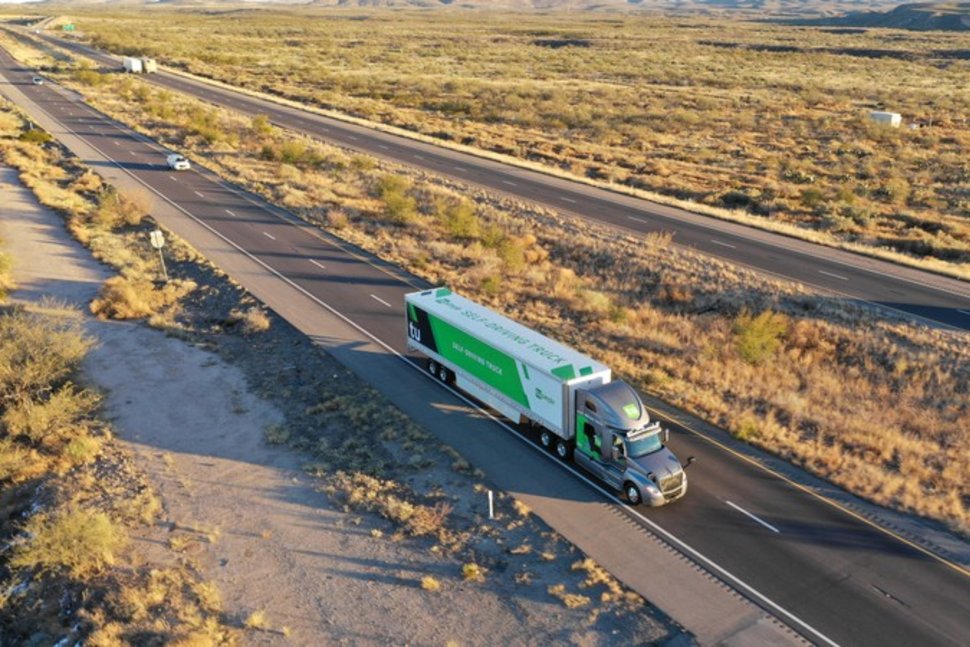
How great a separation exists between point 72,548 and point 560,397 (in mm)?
13316

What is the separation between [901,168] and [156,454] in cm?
6863

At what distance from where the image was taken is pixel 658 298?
37031mm

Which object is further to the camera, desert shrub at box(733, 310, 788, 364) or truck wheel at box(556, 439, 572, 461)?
desert shrub at box(733, 310, 788, 364)

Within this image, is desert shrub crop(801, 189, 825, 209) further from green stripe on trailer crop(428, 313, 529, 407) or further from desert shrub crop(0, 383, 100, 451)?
desert shrub crop(0, 383, 100, 451)

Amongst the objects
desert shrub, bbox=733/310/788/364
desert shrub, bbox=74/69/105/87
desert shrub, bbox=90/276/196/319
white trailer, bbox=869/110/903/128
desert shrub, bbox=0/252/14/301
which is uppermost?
desert shrub, bbox=74/69/105/87

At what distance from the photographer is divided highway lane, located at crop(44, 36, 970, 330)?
37.2 m

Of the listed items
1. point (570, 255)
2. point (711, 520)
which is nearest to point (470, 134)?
point (570, 255)

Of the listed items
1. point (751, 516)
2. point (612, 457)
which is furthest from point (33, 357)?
point (751, 516)

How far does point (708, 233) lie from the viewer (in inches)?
1879

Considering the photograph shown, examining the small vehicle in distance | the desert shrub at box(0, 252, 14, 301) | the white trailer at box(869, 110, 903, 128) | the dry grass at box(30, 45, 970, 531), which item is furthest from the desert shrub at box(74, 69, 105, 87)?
the white trailer at box(869, 110, 903, 128)

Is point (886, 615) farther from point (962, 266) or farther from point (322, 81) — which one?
point (322, 81)

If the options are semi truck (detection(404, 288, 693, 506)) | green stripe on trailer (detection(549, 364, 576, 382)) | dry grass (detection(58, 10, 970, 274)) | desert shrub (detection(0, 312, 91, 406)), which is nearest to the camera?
semi truck (detection(404, 288, 693, 506))

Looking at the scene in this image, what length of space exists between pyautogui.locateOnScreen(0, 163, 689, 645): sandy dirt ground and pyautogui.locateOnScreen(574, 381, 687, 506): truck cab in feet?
9.25

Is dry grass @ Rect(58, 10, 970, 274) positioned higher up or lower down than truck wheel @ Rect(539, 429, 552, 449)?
higher up
